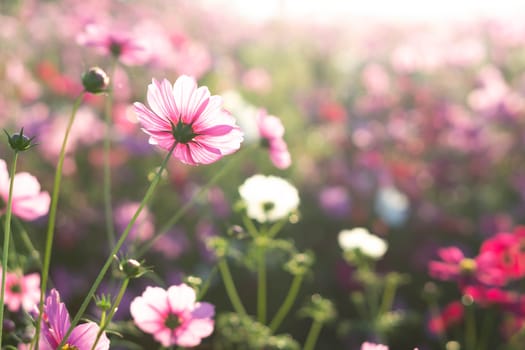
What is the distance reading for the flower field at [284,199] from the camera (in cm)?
100

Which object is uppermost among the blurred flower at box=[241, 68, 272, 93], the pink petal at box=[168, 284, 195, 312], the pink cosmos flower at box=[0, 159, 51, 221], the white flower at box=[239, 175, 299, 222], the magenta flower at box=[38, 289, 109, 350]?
the blurred flower at box=[241, 68, 272, 93]

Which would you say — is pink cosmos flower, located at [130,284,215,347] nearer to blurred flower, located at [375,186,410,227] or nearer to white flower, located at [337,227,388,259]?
white flower, located at [337,227,388,259]

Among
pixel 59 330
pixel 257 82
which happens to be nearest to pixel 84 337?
pixel 59 330

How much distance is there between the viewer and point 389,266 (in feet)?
6.55

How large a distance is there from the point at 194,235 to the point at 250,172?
0.31 metres

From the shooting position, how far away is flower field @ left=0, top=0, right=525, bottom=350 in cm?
100

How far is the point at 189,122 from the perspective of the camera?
0.63 meters

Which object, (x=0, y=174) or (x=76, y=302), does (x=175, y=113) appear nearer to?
(x=0, y=174)

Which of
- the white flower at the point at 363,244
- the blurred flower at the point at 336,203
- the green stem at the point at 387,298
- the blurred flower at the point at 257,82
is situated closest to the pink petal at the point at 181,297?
the white flower at the point at 363,244

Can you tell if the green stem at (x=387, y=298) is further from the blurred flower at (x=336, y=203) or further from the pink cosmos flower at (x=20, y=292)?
the pink cosmos flower at (x=20, y=292)

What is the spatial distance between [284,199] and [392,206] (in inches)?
44.5

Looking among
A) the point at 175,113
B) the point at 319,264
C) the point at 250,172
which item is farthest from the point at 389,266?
the point at 175,113

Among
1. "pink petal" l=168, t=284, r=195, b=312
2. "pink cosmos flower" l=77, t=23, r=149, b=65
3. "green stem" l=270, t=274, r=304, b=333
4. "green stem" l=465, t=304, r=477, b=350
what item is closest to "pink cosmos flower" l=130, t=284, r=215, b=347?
"pink petal" l=168, t=284, r=195, b=312

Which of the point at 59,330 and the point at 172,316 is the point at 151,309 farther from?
the point at 59,330
